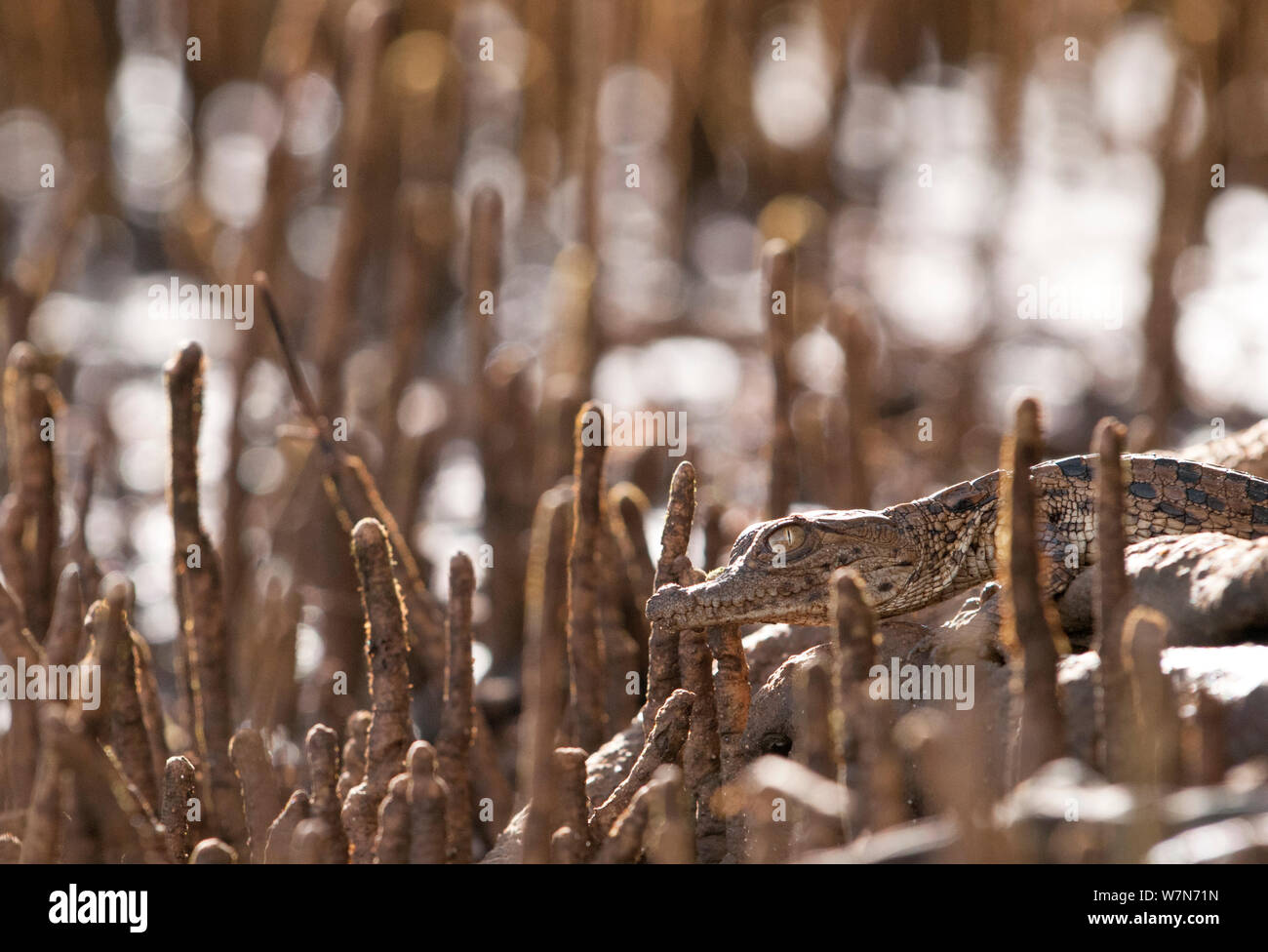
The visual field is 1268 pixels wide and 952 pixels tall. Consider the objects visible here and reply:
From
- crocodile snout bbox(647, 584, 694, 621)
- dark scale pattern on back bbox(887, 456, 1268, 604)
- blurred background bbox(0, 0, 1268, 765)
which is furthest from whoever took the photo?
blurred background bbox(0, 0, 1268, 765)

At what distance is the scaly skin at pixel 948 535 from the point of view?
13.4 feet

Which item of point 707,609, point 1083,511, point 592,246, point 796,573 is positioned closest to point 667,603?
point 707,609

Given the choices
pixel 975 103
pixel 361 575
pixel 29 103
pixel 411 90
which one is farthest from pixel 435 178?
pixel 361 575

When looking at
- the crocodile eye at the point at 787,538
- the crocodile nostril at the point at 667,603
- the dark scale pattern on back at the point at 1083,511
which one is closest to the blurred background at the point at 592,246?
the dark scale pattern on back at the point at 1083,511

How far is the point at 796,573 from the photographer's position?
4113 millimetres

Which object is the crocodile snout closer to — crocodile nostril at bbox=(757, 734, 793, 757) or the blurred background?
crocodile nostril at bbox=(757, 734, 793, 757)

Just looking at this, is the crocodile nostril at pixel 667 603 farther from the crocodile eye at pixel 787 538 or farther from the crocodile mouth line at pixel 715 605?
the crocodile eye at pixel 787 538

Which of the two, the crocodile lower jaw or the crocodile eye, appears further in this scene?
the crocodile eye

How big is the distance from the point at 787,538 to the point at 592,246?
16.5 feet

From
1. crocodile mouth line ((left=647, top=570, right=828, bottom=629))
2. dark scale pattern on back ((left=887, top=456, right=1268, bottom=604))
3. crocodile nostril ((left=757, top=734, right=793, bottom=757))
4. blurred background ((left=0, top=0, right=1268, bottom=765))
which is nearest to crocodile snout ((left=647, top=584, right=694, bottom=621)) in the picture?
crocodile mouth line ((left=647, top=570, right=828, bottom=629))

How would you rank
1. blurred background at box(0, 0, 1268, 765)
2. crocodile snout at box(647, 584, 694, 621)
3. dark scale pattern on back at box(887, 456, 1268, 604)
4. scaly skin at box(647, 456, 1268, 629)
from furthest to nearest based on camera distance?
blurred background at box(0, 0, 1268, 765) → dark scale pattern on back at box(887, 456, 1268, 604) → scaly skin at box(647, 456, 1268, 629) → crocodile snout at box(647, 584, 694, 621)

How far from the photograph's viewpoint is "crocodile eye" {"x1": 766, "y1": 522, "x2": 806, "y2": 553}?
413 cm

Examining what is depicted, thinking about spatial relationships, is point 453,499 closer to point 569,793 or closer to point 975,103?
point 569,793
